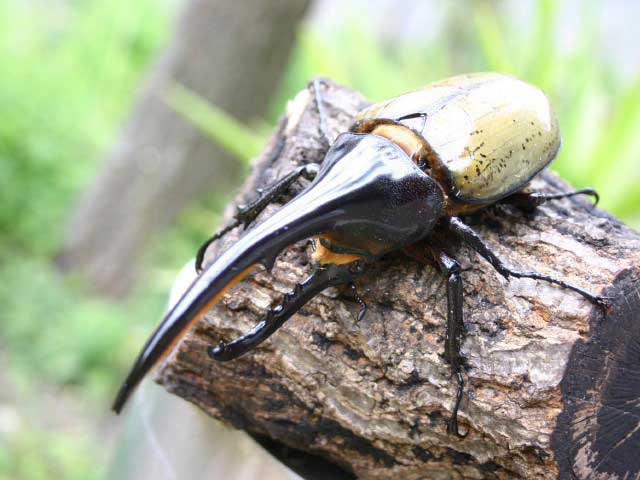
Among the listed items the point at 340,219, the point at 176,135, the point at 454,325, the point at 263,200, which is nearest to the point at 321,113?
the point at 263,200

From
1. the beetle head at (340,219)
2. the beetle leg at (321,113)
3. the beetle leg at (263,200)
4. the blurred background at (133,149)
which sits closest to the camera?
the beetle head at (340,219)

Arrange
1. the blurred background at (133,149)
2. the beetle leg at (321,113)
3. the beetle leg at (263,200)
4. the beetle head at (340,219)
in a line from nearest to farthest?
the beetle head at (340,219) → the beetle leg at (263,200) → the beetle leg at (321,113) → the blurred background at (133,149)

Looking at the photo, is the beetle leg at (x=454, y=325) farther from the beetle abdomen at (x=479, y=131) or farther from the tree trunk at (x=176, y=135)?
the tree trunk at (x=176, y=135)

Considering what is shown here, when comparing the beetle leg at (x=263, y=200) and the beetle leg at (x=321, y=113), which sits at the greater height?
the beetle leg at (x=321, y=113)

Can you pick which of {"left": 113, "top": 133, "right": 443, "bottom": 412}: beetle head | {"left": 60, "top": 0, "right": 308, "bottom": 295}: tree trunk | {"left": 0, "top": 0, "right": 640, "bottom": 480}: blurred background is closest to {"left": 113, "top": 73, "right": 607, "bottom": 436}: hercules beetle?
{"left": 113, "top": 133, "right": 443, "bottom": 412}: beetle head

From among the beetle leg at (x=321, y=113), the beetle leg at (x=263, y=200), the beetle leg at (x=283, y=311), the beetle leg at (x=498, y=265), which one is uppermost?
the beetle leg at (x=321, y=113)

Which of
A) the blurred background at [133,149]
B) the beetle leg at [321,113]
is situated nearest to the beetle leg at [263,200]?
the beetle leg at [321,113]

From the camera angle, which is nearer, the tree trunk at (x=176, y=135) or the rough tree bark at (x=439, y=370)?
the rough tree bark at (x=439, y=370)

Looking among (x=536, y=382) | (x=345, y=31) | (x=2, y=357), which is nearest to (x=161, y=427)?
(x=536, y=382)
